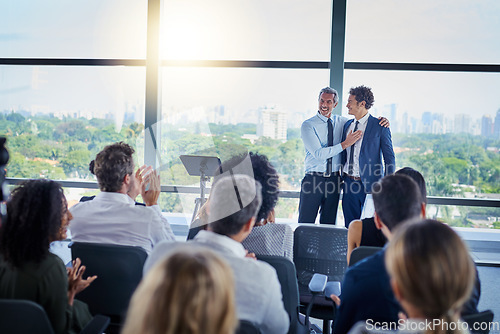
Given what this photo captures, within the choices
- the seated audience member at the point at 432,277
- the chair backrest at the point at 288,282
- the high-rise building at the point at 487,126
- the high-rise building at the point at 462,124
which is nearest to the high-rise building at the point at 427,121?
the high-rise building at the point at 462,124

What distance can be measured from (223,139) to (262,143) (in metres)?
0.50

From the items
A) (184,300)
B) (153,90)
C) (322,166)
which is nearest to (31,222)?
(184,300)

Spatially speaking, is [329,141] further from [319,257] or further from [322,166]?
[319,257]

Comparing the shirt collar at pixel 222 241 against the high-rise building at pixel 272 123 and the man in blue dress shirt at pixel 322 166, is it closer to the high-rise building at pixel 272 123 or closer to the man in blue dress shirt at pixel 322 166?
the man in blue dress shirt at pixel 322 166

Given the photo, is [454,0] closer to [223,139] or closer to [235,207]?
[223,139]

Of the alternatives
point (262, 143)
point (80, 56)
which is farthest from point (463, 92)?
point (80, 56)

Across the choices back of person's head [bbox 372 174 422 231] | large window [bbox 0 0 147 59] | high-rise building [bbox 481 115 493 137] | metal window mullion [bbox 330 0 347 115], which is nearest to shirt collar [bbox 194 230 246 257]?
back of person's head [bbox 372 174 422 231]

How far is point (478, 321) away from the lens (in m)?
1.43

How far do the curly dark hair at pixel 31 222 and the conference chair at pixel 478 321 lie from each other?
154cm

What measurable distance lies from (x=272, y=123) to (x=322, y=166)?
114 cm

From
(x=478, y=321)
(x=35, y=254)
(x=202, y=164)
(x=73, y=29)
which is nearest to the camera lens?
(x=478, y=321)

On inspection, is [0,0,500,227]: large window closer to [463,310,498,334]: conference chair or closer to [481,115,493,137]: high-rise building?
[481,115,493,137]: high-rise building

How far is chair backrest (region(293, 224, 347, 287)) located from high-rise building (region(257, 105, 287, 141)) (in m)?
2.83

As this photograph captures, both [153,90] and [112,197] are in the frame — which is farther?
[153,90]
